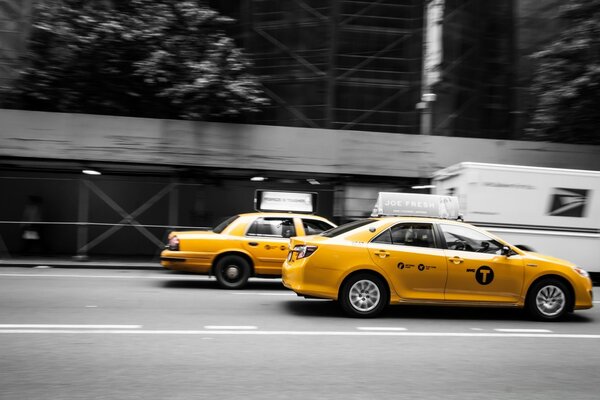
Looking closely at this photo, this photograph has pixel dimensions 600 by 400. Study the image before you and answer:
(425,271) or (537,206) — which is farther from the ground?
(537,206)

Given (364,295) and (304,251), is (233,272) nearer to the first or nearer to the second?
(304,251)

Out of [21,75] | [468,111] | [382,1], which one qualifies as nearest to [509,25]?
[468,111]

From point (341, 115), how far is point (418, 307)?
13.8 meters

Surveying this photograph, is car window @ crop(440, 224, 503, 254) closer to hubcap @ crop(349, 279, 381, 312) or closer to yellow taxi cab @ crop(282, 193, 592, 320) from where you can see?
yellow taxi cab @ crop(282, 193, 592, 320)

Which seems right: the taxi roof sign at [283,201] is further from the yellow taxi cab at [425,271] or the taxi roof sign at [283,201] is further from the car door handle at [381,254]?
the car door handle at [381,254]

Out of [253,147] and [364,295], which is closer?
[364,295]

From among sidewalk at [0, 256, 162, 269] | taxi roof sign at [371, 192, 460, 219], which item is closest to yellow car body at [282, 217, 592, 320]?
taxi roof sign at [371, 192, 460, 219]

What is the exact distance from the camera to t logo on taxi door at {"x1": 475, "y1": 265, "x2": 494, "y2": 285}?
8273mm

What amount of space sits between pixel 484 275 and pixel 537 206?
6.01m

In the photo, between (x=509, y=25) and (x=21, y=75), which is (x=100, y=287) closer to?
(x=21, y=75)

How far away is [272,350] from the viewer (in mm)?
6184

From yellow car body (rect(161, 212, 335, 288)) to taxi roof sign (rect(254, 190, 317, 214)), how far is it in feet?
11.8

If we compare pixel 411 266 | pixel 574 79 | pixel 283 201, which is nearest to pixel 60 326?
pixel 411 266

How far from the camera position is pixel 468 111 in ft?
76.1
